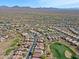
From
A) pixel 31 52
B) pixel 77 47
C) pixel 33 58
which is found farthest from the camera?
pixel 77 47

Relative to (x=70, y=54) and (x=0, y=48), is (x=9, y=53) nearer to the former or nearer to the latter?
(x=0, y=48)

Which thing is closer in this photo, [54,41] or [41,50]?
[41,50]

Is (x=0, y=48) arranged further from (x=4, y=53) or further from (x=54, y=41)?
(x=54, y=41)

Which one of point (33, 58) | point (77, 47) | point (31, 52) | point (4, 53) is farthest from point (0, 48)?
point (77, 47)

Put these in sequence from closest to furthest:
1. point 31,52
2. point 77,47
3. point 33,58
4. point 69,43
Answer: point 33,58 → point 31,52 → point 77,47 → point 69,43

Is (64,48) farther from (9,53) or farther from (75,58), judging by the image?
(9,53)

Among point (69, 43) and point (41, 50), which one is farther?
point (69, 43)

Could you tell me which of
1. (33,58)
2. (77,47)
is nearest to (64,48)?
(77,47)

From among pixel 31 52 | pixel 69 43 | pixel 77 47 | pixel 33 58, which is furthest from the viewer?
pixel 69 43

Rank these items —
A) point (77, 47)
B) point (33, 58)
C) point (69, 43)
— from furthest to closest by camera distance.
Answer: point (69, 43) < point (77, 47) < point (33, 58)
